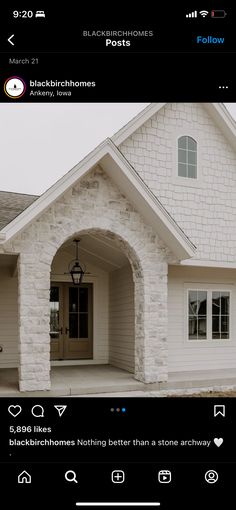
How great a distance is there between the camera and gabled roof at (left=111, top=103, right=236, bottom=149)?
8352mm

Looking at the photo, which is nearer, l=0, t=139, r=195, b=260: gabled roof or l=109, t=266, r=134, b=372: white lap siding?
l=0, t=139, r=195, b=260: gabled roof

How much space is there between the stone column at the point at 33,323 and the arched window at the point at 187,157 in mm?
4300

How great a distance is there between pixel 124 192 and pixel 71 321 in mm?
4284

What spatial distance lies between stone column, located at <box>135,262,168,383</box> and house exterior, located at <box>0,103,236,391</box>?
19 millimetres

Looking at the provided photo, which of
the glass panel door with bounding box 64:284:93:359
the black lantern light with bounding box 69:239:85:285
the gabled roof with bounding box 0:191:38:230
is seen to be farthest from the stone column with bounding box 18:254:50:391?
the glass panel door with bounding box 64:284:93:359

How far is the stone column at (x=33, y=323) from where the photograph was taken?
251 inches

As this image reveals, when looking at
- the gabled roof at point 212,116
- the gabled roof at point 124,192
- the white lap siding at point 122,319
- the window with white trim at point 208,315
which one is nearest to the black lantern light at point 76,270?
the white lap siding at point 122,319
